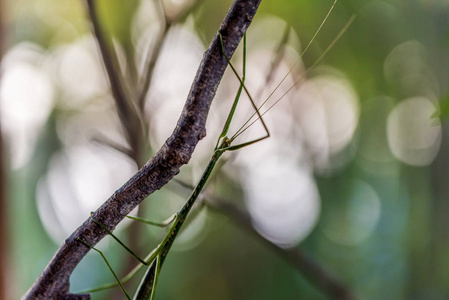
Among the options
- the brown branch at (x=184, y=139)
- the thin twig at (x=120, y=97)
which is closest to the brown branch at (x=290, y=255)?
the thin twig at (x=120, y=97)

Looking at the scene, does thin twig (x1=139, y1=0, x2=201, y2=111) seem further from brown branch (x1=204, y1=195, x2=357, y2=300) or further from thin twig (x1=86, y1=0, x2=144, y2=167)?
brown branch (x1=204, y1=195, x2=357, y2=300)

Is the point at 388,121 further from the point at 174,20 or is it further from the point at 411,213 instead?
the point at 174,20

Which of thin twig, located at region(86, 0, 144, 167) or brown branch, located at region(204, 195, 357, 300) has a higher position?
thin twig, located at region(86, 0, 144, 167)

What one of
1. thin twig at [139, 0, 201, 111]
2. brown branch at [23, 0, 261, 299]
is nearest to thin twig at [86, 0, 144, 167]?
thin twig at [139, 0, 201, 111]

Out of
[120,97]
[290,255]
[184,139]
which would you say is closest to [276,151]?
[290,255]

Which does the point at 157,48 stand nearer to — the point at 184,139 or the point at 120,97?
the point at 120,97

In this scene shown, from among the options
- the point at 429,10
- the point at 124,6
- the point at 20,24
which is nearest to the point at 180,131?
the point at 124,6

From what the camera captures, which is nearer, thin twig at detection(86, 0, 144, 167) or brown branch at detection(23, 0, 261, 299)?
brown branch at detection(23, 0, 261, 299)
